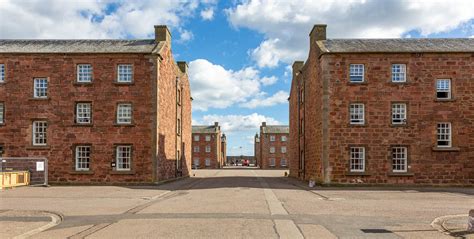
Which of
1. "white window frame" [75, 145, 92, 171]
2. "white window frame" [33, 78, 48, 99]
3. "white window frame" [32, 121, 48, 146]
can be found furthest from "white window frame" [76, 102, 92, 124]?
"white window frame" [33, 78, 48, 99]

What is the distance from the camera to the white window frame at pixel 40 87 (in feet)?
107

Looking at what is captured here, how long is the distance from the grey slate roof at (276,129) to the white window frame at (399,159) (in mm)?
66971

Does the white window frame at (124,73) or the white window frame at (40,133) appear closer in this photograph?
the white window frame at (40,133)

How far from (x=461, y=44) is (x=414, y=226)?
24.5 meters

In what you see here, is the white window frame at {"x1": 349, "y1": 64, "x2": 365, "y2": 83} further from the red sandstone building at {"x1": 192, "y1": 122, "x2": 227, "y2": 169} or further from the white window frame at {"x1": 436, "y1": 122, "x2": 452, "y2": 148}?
the red sandstone building at {"x1": 192, "y1": 122, "x2": 227, "y2": 169}

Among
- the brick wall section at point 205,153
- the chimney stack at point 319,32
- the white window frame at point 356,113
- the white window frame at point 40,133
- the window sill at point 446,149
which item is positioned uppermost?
the chimney stack at point 319,32

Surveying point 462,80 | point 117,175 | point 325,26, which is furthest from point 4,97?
point 462,80

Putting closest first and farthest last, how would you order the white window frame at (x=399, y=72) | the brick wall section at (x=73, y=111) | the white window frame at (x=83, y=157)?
the white window frame at (x=399, y=72), the brick wall section at (x=73, y=111), the white window frame at (x=83, y=157)

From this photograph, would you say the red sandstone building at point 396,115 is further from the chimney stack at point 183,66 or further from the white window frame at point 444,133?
the chimney stack at point 183,66

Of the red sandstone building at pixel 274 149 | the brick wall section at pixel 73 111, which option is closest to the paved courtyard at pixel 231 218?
the brick wall section at pixel 73 111

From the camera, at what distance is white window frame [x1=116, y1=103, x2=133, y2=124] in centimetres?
3244

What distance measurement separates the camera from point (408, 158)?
30734 mm

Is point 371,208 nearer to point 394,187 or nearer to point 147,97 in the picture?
point 394,187

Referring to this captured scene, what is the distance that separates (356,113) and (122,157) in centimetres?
1604
